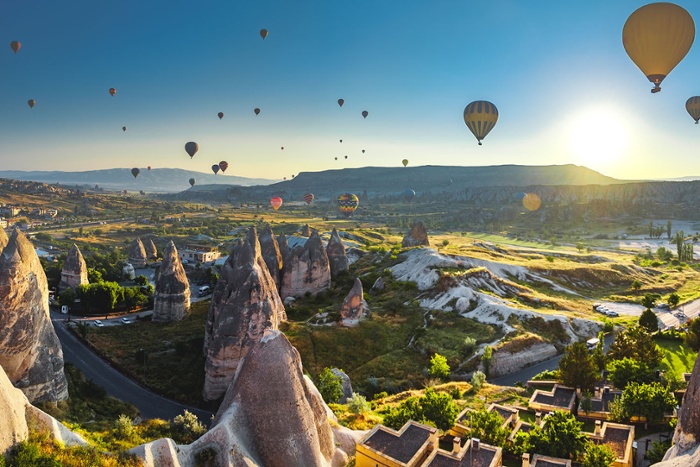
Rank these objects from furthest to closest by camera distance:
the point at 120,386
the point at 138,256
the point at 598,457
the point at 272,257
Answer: the point at 138,256 < the point at 272,257 < the point at 120,386 < the point at 598,457

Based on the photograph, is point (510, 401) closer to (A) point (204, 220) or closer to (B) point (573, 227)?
(B) point (573, 227)

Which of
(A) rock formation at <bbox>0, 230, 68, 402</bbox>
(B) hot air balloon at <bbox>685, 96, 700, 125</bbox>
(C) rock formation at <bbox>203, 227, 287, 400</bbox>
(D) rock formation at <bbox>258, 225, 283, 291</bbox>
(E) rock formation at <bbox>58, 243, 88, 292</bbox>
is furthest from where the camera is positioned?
(B) hot air balloon at <bbox>685, 96, 700, 125</bbox>

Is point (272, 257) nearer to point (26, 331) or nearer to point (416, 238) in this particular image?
point (416, 238)

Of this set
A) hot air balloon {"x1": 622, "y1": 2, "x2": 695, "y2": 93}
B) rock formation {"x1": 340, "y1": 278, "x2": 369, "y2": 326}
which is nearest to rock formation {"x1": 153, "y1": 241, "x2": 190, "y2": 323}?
rock formation {"x1": 340, "y1": 278, "x2": 369, "y2": 326}

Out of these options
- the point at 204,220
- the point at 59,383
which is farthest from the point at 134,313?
the point at 204,220

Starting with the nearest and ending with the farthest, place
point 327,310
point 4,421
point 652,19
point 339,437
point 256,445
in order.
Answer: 1. point 4,421
2. point 256,445
3. point 339,437
4. point 652,19
5. point 327,310

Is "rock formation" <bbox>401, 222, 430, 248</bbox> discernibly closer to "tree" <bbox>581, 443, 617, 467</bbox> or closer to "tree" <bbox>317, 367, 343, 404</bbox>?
"tree" <bbox>317, 367, 343, 404</bbox>

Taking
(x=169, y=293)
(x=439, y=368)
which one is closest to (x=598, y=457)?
(x=439, y=368)
